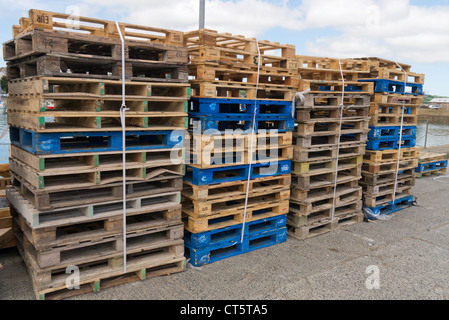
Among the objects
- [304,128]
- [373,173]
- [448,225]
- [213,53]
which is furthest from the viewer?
[373,173]

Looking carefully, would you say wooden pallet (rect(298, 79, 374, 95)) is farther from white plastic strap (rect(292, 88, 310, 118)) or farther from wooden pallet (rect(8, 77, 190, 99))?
wooden pallet (rect(8, 77, 190, 99))

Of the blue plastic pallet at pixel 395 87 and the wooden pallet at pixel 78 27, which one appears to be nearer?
the wooden pallet at pixel 78 27

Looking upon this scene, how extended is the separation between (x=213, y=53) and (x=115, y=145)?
195 cm

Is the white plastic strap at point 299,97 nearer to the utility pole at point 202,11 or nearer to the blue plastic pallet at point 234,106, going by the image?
the blue plastic pallet at point 234,106

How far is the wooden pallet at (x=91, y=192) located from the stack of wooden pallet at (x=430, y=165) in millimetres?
9920

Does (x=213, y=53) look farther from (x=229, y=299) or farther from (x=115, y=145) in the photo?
(x=229, y=299)

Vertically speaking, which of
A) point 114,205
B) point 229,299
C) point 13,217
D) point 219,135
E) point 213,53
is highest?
point 213,53

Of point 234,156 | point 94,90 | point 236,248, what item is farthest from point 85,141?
point 236,248

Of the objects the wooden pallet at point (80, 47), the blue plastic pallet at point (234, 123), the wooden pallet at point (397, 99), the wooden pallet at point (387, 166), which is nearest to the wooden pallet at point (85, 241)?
the blue plastic pallet at point (234, 123)

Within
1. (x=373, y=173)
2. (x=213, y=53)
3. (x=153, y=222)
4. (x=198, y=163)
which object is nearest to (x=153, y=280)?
Answer: (x=153, y=222)

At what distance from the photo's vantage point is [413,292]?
4.93 m

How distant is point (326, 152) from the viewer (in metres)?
7.47

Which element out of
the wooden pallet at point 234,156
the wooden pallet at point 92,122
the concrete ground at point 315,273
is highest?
the wooden pallet at point 92,122

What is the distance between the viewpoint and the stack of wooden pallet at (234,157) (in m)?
5.41
